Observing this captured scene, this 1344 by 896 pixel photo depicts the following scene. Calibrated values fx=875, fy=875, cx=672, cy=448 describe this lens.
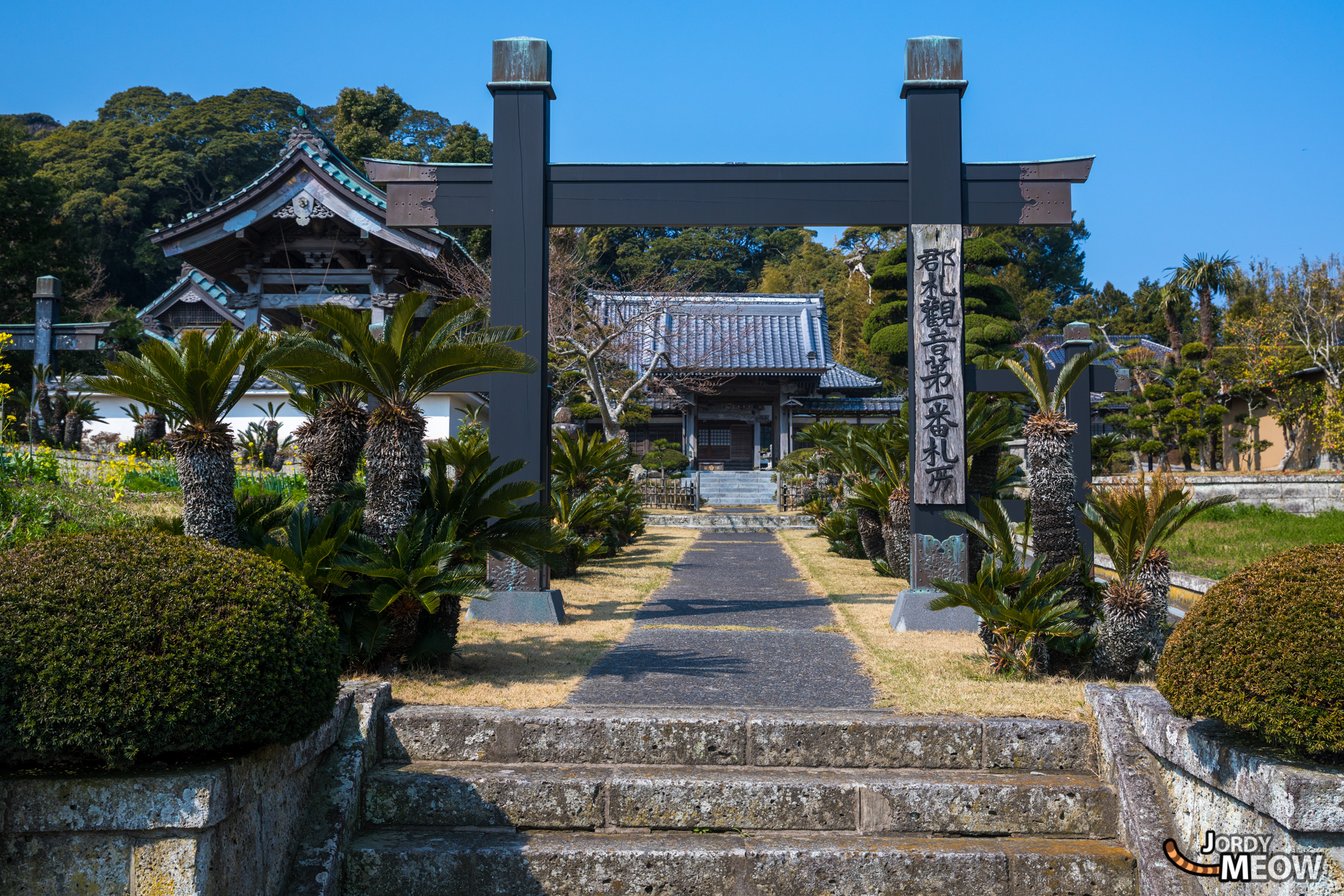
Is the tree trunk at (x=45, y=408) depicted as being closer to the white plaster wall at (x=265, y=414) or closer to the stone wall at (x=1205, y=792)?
the white plaster wall at (x=265, y=414)

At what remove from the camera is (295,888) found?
3805 mm

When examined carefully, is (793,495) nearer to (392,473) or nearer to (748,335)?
(748,335)

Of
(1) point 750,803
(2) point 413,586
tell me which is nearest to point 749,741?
(1) point 750,803

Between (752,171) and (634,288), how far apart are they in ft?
51.1

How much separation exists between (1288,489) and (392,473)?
19.5 metres

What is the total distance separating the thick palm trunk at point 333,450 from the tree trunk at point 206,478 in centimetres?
123

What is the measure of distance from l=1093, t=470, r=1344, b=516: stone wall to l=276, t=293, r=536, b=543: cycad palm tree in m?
16.0

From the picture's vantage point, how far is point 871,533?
12383mm

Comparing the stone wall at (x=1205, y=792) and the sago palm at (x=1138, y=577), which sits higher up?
the sago palm at (x=1138, y=577)

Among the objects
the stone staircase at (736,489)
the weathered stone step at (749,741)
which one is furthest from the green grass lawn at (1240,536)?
the stone staircase at (736,489)

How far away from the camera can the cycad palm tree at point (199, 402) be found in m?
5.23

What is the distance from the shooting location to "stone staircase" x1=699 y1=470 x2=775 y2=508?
26.2 meters

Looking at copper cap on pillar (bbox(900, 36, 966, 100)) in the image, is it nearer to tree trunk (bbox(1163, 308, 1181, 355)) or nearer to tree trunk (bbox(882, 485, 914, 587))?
tree trunk (bbox(882, 485, 914, 587))

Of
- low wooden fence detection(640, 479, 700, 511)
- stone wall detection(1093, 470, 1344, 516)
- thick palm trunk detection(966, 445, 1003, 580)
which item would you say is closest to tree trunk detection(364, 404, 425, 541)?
thick palm trunk detection(966, 445, 1003, 580)
